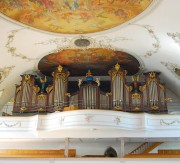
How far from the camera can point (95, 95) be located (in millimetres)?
12344

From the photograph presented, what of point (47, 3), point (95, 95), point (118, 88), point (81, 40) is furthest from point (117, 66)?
point (47, 3)

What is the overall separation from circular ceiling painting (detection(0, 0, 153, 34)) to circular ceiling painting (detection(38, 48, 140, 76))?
2053mm

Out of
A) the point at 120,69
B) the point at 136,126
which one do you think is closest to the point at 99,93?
the point at 120,69

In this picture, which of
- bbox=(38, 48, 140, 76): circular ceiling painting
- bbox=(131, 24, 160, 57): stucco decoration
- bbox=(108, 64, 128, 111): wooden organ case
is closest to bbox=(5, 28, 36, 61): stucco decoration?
bbox=(38, 48, 140, 76): circular ceiling painting

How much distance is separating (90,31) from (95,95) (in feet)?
9.84

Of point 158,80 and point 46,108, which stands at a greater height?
point 158,80

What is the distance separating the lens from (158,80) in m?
12.8

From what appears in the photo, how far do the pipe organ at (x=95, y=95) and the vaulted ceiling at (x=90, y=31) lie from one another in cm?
84

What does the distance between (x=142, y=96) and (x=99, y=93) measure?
5.90 feet

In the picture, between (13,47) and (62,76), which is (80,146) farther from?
(13,47)

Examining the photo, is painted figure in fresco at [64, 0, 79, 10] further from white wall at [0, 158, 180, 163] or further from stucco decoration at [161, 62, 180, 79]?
white wall at [0, 158, 180, 163]

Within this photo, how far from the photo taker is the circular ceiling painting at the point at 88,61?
483 inches

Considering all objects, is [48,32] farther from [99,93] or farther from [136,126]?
[136,126]

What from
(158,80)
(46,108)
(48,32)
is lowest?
(46,108)
